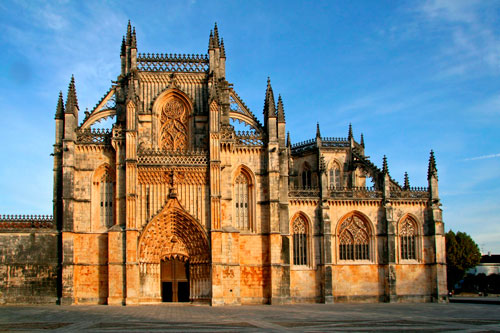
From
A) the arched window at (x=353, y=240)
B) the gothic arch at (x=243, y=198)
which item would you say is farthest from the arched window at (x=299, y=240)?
the gothic arch at (x=243, y=198)

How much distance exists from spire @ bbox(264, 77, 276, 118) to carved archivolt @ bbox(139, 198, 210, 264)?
1029 centimetres

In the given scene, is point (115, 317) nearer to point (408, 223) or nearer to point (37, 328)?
point (37, 328)

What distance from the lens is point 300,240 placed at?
48.1m

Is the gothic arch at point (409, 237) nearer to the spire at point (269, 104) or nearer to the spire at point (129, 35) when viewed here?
the spire at point (269, 104)

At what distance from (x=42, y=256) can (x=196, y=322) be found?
19610mm

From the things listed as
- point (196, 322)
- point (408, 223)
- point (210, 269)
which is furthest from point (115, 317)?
point (408, 223)

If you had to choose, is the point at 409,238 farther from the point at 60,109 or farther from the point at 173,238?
the point at 60,109

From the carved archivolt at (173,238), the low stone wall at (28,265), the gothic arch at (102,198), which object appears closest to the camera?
the low stone wall at (28,265)

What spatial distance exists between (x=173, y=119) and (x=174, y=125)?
503 millimetres

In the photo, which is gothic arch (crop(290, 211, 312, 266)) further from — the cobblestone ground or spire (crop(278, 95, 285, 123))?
the cobblestone ground

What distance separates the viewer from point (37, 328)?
23.8 meters

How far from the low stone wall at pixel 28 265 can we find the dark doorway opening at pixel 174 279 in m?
8.10

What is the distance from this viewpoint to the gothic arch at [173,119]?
4688cm

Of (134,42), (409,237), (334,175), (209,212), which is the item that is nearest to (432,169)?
(409,237)
